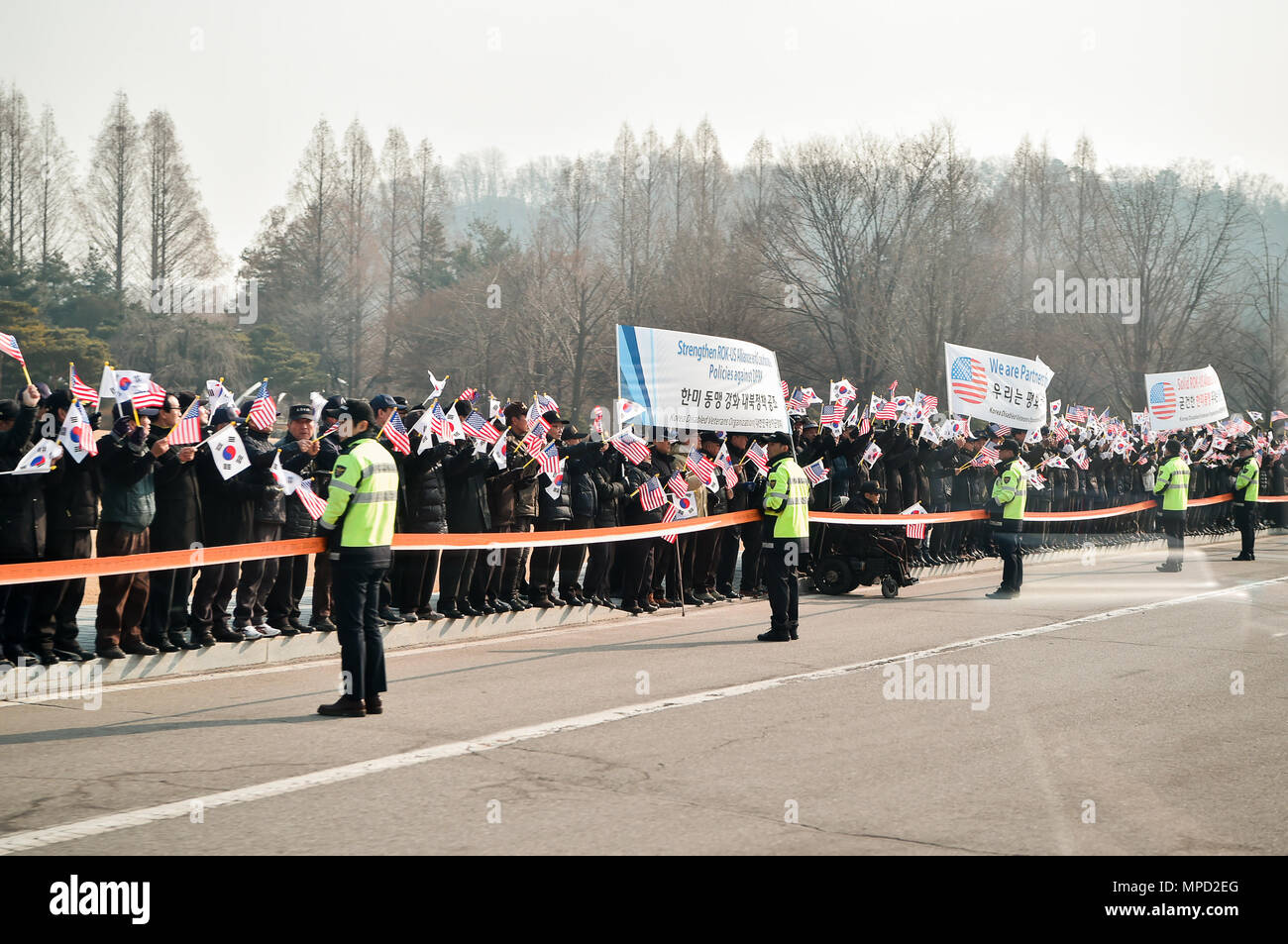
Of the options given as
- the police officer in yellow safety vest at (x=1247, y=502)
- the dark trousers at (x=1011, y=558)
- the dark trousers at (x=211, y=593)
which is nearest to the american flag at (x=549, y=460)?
the dark trousers at (x=211, y=593)

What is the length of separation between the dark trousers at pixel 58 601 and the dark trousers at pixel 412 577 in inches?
124

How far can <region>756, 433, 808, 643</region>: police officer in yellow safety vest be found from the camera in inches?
506

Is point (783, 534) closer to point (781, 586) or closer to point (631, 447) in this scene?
point (781, 586)

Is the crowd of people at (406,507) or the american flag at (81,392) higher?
the american flag at (81,392)

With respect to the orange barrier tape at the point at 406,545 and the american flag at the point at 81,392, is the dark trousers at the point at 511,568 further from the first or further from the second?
the american flag at the point at 81,392

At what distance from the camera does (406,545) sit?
11.5 m

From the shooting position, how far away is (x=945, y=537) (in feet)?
72.1

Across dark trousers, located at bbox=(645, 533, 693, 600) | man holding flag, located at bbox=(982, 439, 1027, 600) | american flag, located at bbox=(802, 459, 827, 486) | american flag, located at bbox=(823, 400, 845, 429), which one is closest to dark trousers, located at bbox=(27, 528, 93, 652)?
dark trousers, located at bbox=(645, 533, 693, 600)

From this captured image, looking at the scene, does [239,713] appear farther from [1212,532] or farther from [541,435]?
[1212,532]

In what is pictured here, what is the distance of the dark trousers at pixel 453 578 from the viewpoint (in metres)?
12.8

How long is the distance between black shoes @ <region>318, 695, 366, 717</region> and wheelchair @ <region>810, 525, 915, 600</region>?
9.82m

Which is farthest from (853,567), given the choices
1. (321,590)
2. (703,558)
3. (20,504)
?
(20,504)

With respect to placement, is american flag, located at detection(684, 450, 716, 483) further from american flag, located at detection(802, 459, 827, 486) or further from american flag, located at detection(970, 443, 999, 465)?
american flag, located at detection(970, 443, 999, 465)
